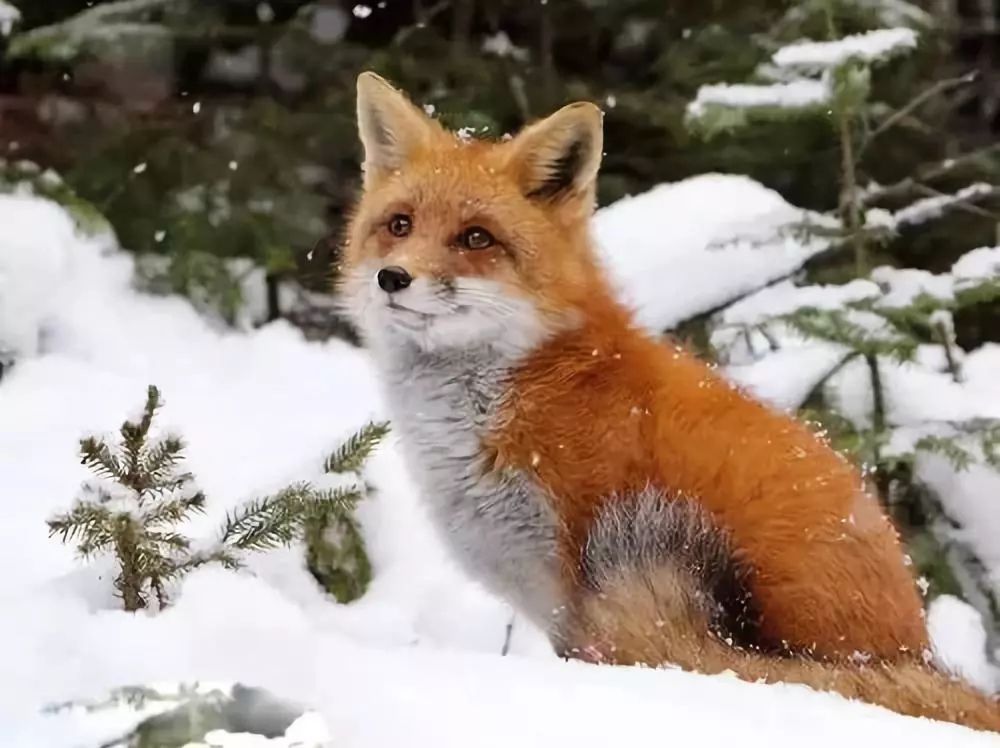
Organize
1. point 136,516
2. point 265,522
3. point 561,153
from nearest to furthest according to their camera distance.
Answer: point 136,516 → point 265,522 → point 561,153

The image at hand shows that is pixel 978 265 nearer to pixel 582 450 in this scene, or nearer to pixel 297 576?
pixel 582 450

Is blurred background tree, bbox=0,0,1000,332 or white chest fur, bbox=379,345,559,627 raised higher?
blurred background tree, bbox=0,0,1000,332

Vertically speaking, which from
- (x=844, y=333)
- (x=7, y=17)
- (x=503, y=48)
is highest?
(x=7, y=17)

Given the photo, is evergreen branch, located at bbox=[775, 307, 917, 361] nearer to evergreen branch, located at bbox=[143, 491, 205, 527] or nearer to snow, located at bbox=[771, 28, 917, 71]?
snow, located at bbox=[771, 28, 917, 71]

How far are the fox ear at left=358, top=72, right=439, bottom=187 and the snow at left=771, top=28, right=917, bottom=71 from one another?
21.2 inches

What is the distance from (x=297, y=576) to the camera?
1098 millimetres

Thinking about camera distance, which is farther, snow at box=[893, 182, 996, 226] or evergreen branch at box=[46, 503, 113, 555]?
snow at box=[893, 182, 996, 226]

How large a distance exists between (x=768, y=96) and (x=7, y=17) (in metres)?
0.92

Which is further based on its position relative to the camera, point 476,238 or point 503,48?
point 503,48

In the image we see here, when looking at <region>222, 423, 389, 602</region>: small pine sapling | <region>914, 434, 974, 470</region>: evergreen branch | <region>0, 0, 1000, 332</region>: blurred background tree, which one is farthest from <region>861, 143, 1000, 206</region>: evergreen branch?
<region>222, 423, 389, 602</region>: small pine sapling

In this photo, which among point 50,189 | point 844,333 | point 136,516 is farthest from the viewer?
point 844,333

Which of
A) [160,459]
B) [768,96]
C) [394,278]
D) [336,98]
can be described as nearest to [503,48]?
[336,98]

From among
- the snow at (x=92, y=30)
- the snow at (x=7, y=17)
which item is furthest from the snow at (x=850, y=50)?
the snow at (x=7, y=17)

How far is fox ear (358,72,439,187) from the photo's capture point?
1.13 meters
